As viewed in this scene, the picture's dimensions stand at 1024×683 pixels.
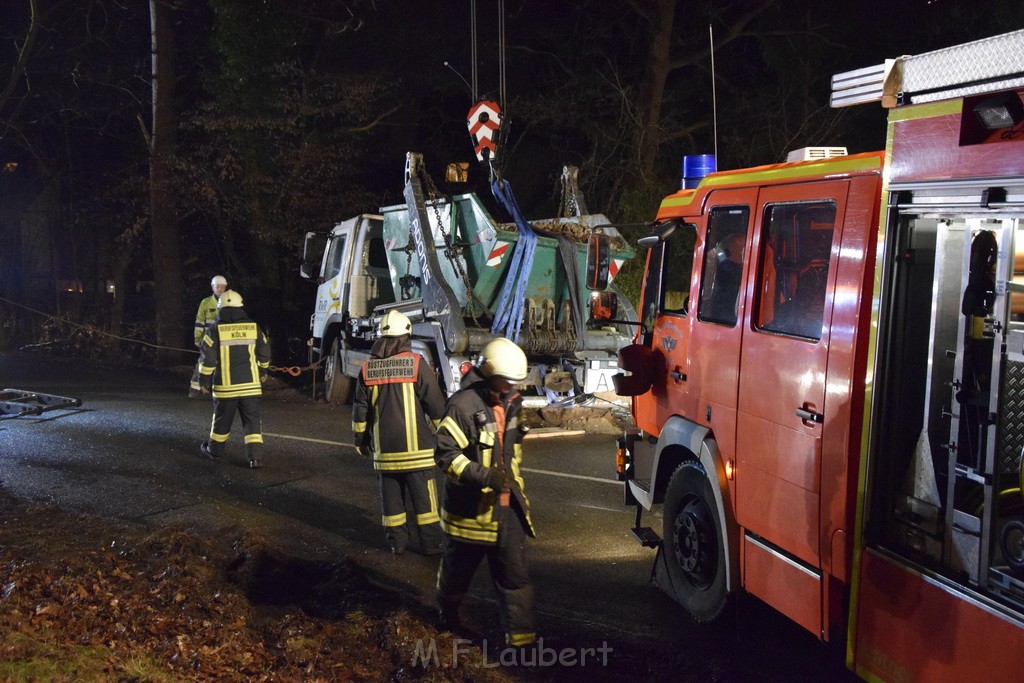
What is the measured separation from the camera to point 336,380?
42.5ft

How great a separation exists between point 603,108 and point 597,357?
9076mm

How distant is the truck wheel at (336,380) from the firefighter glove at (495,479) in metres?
8.73

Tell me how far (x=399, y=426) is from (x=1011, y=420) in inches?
153

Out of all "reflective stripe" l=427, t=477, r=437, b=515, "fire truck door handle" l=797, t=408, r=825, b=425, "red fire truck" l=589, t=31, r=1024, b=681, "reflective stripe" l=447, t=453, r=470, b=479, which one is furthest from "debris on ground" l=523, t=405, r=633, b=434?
"fire truck door handle" l=797, t=408, r=825, b=425

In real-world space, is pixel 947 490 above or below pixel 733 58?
below

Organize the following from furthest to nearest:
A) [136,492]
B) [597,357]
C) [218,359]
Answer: [597,357]
[218,359]
[136,492]

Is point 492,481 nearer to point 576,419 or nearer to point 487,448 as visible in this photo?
point 487,448

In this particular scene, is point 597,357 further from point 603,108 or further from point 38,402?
point 603,108

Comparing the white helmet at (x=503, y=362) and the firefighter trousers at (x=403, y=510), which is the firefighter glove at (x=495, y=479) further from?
the firefighter trousers at (x=403, y=510)

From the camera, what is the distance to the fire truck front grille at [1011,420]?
124 inches

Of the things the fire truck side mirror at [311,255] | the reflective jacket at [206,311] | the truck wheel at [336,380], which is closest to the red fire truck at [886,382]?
the reflective jacket at [206,311]

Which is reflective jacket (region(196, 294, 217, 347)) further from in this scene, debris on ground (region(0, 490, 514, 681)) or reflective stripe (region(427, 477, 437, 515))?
reflective stripe (region(427, 477, 437, 515))

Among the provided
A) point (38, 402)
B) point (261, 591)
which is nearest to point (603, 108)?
point (38, 402)

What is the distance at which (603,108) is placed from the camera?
18406mm
